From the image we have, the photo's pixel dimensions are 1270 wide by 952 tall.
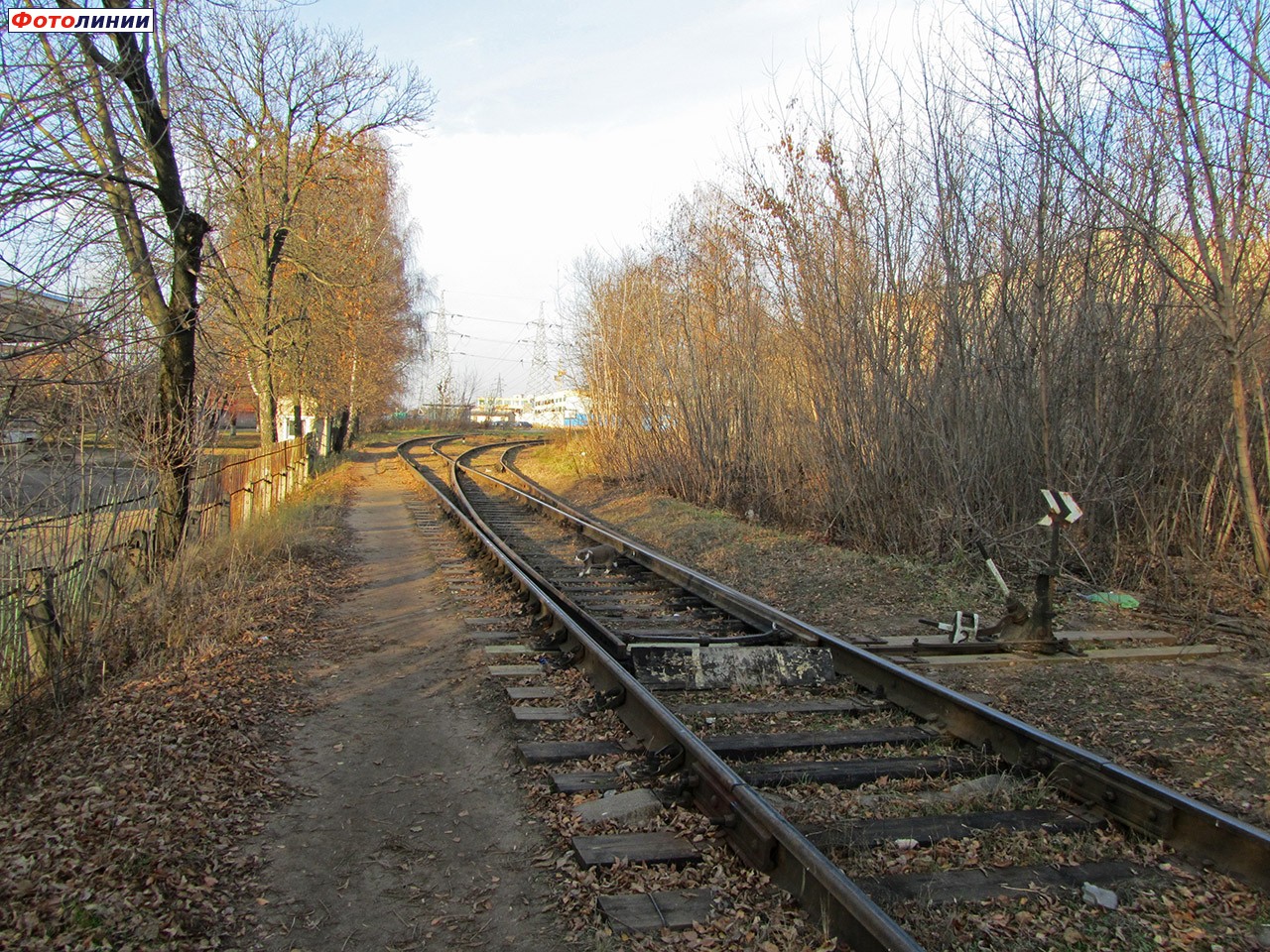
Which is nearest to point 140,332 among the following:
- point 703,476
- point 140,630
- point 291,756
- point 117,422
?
point 117,422

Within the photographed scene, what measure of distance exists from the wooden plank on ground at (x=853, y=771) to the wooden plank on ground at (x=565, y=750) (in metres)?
0.78

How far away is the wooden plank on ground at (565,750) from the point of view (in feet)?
15.3

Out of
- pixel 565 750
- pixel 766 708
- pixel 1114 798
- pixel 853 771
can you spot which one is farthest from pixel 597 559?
pixel 1114 798

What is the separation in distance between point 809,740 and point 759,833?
1427 mm

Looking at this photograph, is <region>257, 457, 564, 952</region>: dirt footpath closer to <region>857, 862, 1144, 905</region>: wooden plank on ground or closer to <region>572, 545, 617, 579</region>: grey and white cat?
<region>857, 862, 1144, 905</region>: wooden plank on ground

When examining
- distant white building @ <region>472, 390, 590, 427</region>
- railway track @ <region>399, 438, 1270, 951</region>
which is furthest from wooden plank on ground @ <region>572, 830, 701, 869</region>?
distant white building @ <region>472, 390, 590, 427</region>

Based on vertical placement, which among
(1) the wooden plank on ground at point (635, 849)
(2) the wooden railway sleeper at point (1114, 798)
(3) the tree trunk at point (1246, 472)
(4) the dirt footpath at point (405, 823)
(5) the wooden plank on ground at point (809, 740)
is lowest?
(4) the dirt footpath at point (405, 823)

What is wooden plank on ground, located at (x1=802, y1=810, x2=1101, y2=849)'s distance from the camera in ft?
11.9

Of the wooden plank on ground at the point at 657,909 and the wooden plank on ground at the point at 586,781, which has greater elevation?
the wooden plank on ground at the point at 586,781

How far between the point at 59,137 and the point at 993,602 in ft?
26.5

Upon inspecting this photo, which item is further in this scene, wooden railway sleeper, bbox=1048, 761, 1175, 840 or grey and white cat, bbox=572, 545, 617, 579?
grey and white cat, bbox=572, 545, 617, 579

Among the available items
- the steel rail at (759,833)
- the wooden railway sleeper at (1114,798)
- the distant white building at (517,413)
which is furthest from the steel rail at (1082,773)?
the distant white building at (517,413)

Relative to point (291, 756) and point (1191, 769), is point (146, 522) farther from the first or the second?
point (1191, 769)

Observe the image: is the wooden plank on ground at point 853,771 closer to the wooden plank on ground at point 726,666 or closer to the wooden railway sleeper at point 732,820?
the wooden railway sleeper at point 732,820
